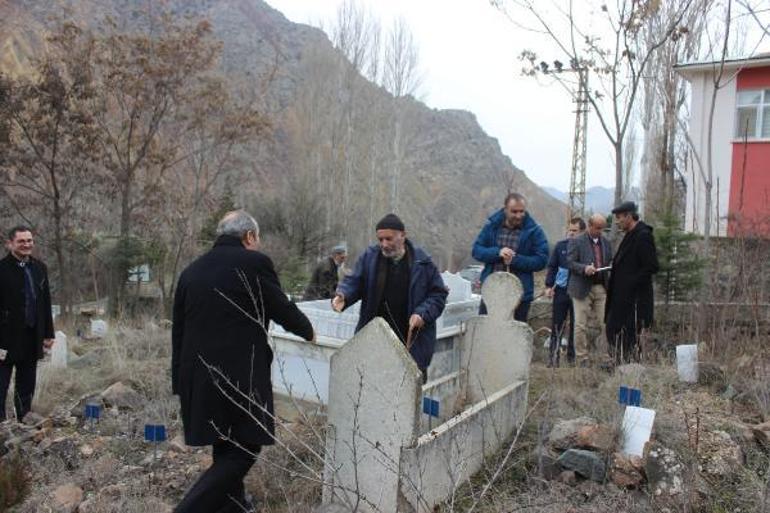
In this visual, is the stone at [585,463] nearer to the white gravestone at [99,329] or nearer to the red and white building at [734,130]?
the white gravestone at [99,329]

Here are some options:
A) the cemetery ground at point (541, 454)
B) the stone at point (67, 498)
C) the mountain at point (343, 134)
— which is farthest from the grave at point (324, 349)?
the mountain at point (343, 134)

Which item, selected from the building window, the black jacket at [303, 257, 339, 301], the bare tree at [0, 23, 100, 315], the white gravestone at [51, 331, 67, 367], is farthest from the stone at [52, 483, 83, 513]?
the building window

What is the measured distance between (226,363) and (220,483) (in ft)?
1.99

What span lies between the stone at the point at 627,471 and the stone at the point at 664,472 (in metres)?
0.07

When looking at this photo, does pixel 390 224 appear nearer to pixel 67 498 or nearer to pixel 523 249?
pixel 523 249

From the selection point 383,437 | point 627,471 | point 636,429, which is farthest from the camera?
point 636,429

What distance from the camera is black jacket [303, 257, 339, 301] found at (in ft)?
28.8

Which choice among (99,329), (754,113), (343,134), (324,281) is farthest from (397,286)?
(343,134)

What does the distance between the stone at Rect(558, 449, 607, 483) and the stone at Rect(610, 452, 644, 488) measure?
6 centimetres

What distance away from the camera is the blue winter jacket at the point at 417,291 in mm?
4323

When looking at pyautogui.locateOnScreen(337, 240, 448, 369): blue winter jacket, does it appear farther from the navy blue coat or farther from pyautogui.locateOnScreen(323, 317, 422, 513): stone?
the navy blue coat

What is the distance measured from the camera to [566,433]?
12.9 ft

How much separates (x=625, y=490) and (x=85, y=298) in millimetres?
14265

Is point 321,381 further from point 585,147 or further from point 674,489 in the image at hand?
point 585,147
